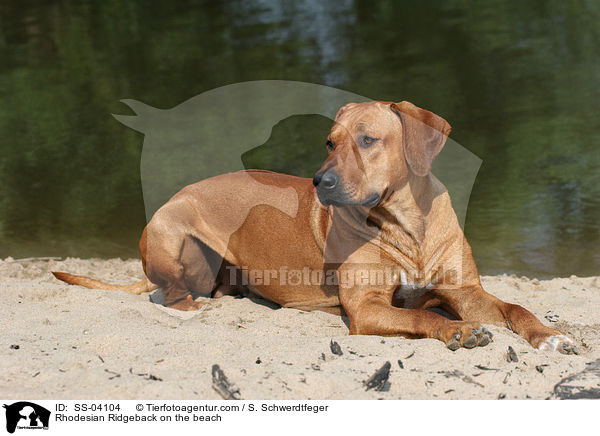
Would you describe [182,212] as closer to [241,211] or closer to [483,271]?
[241,211]

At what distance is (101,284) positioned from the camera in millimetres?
3627

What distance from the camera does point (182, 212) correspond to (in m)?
3.47

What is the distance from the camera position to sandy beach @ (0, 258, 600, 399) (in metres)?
1.90

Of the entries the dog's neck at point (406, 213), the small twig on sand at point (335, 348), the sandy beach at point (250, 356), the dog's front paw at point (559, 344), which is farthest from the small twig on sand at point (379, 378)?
the dog's neck at point (406, 213)

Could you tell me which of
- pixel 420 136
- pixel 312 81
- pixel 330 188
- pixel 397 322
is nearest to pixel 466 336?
pixel 397 322

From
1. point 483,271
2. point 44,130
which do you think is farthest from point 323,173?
point 44,130

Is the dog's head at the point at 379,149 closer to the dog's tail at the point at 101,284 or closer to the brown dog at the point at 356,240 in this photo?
the brown dog at the point at 356,240

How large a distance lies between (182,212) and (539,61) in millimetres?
5304

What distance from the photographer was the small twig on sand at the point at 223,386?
1.84m

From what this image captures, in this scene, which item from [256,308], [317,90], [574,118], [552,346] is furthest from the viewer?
[317,90]

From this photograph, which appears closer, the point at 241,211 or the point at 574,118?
the point at 241,211
